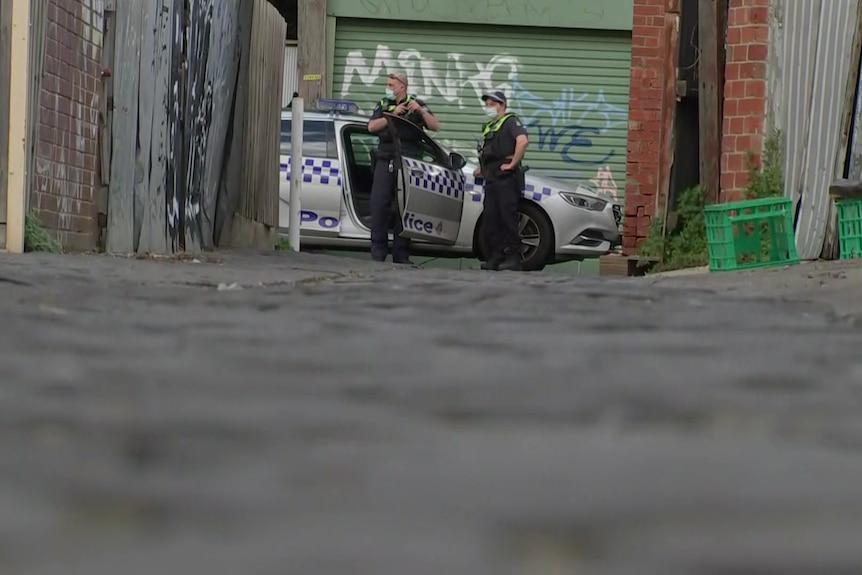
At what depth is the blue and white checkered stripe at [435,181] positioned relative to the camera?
43.6ft

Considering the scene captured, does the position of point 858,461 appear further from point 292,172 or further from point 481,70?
point 481,70

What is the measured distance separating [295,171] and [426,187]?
1.14 metres

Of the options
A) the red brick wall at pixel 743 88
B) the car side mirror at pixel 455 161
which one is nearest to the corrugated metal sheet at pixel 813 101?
the red brick wall at pixel 743 88

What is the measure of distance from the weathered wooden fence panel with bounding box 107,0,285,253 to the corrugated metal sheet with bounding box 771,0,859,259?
163 inches

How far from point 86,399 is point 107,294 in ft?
9.26

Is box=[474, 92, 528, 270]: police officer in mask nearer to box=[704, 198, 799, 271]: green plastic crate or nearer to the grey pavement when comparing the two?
box=[704, 198, 799, 271]: green plastic crate

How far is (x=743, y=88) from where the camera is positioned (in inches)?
438

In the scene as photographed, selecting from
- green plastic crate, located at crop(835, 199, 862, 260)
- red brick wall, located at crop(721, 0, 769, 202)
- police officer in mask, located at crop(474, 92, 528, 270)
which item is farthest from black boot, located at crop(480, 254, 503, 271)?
green plastic crate, located at crop(835, 199, 862, 260)

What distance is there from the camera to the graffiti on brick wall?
59.1 feet

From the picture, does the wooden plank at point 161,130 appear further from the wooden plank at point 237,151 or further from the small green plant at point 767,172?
the small green plant at point 767,172

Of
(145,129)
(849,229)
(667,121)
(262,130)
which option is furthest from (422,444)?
A: (667,121)

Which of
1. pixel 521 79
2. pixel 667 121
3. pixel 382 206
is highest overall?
pixel 521 79

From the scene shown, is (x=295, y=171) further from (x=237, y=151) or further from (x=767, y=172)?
(x=767, y=172)

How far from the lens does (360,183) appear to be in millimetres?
14203
